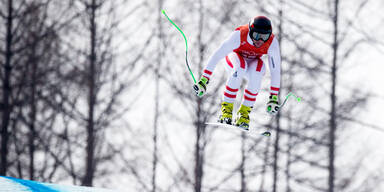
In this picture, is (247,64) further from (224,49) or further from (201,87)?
(201,87)

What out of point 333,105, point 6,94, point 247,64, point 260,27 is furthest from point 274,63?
point 6,94

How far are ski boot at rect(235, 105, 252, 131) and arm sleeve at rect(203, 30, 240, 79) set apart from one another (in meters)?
0.76

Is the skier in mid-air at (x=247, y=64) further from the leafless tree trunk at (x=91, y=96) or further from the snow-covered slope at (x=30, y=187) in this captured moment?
the leafless tree trunk at (x=91, y=96)

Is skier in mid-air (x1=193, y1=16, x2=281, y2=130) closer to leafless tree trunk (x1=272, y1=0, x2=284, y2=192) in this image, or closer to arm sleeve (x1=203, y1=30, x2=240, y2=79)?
arm sleeve (x1=203, y1=30, x2=240, y2=79)

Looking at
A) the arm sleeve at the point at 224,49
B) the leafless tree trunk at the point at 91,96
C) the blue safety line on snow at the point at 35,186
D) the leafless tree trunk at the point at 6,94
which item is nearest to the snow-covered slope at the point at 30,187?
the blue safety line on snow at the point at 35,186

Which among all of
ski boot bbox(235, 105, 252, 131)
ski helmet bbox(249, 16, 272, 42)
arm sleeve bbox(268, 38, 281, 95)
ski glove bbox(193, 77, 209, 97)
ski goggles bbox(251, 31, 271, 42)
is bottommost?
ski boot bbox(235, 105, 252, 131)

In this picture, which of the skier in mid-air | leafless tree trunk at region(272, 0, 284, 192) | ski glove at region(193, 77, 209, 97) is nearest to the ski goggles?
the skier in mid-air

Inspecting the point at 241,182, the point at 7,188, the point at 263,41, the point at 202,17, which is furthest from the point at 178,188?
the point at 263,41

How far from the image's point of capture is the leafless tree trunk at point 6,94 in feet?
42.3

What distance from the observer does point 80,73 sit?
1291 cm

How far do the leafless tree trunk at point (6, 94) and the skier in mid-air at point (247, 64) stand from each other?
8.55m

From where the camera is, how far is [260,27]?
18.7 feet

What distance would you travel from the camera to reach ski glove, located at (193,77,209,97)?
5.96 metres

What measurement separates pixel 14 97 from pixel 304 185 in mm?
9011
